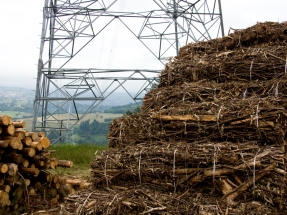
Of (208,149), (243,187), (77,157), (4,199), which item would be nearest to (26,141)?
(4,199)

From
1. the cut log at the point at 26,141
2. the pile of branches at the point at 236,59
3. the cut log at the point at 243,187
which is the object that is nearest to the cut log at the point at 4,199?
the cut log at the point at 26,141

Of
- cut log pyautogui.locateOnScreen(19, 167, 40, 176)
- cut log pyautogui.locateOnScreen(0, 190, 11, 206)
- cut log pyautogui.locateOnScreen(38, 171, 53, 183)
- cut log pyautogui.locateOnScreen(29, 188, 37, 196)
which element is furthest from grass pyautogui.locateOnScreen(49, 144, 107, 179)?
cut log pyautogui.locateOnScreen(0, 190, 11, 206)

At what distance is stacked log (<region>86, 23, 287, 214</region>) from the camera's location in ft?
13.5

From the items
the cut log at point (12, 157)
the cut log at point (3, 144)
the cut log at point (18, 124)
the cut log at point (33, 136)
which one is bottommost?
the cut log at point (12, 157)

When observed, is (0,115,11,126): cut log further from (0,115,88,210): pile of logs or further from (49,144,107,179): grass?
(49,144,107,179): grass

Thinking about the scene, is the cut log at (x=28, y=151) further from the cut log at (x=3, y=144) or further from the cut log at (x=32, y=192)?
the cut log at (x=32, y=192)

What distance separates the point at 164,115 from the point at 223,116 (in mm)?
855

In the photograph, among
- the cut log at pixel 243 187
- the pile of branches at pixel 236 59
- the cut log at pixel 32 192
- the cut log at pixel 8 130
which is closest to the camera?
the cut log at pixel 243 187

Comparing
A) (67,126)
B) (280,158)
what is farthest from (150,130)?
(67,126)

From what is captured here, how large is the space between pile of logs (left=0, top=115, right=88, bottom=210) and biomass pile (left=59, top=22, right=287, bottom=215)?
224 cm

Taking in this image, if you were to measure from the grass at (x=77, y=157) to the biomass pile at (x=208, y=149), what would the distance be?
4617mm

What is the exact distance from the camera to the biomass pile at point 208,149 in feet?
13.5

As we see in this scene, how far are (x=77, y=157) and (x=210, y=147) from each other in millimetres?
7730

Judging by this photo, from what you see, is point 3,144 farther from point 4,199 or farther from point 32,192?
point 32,192
